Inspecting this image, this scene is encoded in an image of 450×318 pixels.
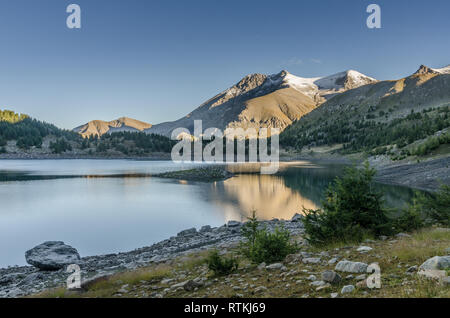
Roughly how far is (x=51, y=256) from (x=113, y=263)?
139 inches

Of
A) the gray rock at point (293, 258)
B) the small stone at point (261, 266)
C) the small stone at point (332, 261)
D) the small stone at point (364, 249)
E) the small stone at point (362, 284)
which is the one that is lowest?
the small stone at point (261, 266)

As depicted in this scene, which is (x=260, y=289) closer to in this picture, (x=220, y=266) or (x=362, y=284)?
(x=362, y=284)

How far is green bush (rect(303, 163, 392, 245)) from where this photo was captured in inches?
455

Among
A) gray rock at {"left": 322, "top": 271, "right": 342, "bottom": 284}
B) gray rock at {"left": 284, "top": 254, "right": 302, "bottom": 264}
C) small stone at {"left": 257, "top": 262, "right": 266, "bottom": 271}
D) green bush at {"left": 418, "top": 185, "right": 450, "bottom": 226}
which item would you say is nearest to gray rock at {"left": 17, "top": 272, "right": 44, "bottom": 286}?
small stone at {"left": 257, "top": 262, "right": 266, "bottom": 271}

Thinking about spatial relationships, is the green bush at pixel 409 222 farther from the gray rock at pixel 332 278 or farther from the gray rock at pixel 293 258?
the gray rock at pixel 332 278

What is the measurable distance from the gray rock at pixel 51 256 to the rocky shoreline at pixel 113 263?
0.41m

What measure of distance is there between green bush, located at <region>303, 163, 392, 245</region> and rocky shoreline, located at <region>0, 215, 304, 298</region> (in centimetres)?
611

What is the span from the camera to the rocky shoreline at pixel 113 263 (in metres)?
12.6

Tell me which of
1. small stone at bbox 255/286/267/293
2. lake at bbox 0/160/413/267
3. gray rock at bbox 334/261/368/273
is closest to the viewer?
small stone at bbox 255/286/267/293

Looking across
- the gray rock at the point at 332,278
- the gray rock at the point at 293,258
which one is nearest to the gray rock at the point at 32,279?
the gray rock at the point at 293,258

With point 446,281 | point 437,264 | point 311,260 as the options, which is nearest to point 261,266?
point 311,260

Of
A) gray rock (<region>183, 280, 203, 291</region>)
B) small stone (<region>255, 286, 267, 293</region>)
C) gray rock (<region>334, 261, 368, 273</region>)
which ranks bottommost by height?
gray rock (<region>183, 280, 203, 291</region>)

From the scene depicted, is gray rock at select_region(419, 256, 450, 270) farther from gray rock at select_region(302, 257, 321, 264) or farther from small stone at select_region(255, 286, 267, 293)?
small stone at select_region(255, 286, 267, 293)

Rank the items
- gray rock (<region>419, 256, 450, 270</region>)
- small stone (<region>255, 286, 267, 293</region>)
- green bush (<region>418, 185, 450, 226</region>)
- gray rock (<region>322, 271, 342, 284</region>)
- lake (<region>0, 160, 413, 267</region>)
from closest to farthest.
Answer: gray rock (<region>419, 256, 450, 270</region>) → gray rock (<region>322, 271, 342, 284</region>) → small stone (<region>255, 286, 267, 293</region>) → green bush (<region>418, 185, 450, 226</region>) → lake (<region>0, 160, 413, 267</region>)
